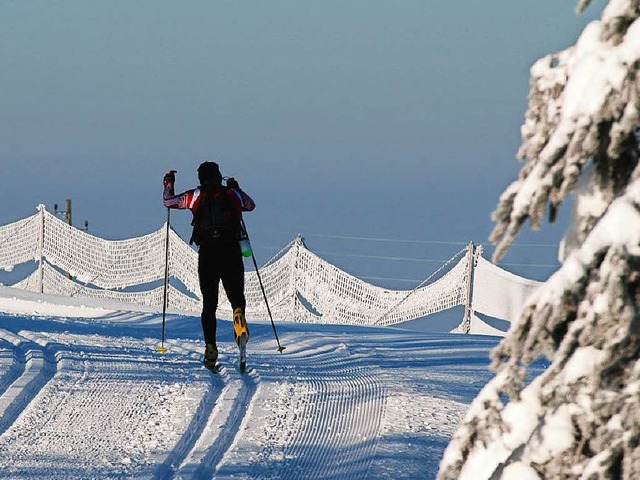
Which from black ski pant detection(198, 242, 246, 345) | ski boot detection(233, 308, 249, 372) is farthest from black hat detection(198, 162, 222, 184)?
ski boot detection(233, 308, 249, 372)

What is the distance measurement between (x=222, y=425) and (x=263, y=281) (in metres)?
13.1

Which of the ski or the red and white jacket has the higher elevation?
the red and white jacket

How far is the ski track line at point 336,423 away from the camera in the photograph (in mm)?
6711

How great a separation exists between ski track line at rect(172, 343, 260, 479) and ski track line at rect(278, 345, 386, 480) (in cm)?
41

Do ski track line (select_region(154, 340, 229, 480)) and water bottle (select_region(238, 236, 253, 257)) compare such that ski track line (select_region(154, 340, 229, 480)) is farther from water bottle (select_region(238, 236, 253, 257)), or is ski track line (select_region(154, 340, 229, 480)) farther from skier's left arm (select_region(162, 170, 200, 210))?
skier's left arm (select_region(162, 170, 200, 210))

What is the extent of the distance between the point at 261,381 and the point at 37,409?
204 cm

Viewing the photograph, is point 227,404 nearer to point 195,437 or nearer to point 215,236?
point 195,437

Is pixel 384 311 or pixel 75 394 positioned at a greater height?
pixel 384 311

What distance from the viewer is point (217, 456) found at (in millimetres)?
6914

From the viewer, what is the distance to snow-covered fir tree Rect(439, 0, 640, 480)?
8.09ft

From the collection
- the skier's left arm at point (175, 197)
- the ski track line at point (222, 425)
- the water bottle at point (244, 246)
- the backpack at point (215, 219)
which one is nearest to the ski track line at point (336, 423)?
the ski track line at point (222, 425)

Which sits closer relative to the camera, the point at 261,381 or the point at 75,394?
the point at 75,394

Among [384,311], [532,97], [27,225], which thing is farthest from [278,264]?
[532,97]

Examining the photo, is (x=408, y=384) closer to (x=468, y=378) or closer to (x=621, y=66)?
(x=468, y=378)
